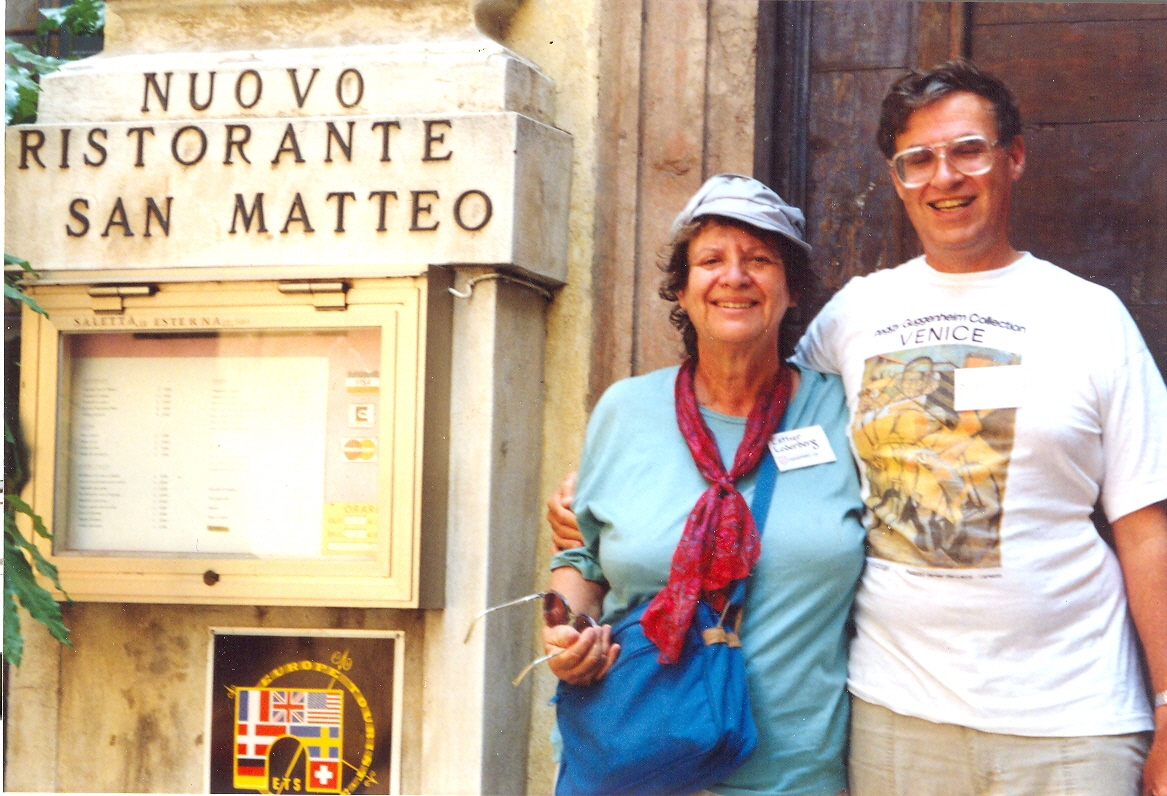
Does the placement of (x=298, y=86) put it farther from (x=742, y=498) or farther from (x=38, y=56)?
(x=742, y=498)

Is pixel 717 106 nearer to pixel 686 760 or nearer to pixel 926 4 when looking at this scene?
pixel 926 4

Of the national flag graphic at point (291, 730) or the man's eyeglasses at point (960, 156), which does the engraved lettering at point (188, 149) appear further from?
the man's eyeglasses at point (960, 156)

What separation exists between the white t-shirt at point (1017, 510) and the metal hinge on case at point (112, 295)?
5.90ft

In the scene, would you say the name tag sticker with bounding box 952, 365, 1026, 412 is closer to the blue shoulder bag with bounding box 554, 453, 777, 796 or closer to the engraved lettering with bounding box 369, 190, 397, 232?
the blue shoulder bag with bounding box 554, 453, 777, 796

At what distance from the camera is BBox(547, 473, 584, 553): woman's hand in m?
2.62

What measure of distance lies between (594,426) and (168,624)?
1.33m

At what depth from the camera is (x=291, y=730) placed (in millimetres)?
3166

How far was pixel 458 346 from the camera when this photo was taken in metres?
3.09

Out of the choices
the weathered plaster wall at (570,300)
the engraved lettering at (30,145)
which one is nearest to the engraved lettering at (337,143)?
the weathered plaster wall at (570,300)

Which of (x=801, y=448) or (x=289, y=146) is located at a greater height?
(x=289, y=146)

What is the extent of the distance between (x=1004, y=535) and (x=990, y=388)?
0.26 meters

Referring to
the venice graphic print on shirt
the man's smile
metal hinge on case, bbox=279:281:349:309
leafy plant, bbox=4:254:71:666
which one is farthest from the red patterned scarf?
leafy plant, bbox=4:254:71:666

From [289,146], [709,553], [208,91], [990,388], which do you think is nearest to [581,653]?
[709,553]

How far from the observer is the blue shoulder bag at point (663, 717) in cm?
224
